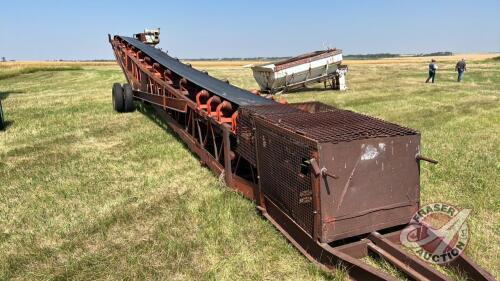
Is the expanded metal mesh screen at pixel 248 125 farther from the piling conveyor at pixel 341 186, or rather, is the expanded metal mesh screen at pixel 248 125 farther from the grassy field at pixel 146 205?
the grassy field at pixel 146 205

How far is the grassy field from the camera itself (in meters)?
4.17

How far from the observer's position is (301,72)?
19.5 metres

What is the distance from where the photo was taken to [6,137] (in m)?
9.86

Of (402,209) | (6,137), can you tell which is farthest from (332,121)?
(6,137)

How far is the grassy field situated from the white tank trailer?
862 centimetres

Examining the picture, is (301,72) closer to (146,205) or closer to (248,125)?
(248,125)

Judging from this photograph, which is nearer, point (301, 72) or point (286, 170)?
point (286, 170)

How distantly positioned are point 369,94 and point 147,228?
46.8 ft

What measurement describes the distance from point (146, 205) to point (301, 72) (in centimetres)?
1483

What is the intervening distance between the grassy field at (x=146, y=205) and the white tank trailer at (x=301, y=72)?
8.62 metres

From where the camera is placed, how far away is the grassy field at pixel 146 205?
417 centimetres

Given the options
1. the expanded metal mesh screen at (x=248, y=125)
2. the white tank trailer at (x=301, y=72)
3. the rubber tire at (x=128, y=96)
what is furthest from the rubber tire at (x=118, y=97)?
the white tank trailer at (x=301, y=72)

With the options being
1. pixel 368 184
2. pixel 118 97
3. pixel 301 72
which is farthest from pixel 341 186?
pixel 301 72

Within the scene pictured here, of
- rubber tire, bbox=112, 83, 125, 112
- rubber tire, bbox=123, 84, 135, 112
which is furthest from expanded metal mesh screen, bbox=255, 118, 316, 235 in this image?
rubber tire, bbox=112, 83, 125, 112
